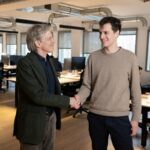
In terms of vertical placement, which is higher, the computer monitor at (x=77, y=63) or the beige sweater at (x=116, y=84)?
the beige sweater at (x=116, y=84)

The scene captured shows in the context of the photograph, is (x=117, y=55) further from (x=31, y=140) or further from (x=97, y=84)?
(x=31, y=140)

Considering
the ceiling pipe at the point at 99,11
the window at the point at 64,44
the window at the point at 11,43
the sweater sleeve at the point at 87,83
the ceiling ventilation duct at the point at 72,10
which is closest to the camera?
the sweater sleeve at the point at 87,83

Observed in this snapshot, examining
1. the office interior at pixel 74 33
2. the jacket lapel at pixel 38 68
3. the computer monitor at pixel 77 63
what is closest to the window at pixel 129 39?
the office interior at pixel 74 33

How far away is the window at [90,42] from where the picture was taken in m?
9.82

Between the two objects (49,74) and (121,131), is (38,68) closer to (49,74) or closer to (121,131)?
(49,74)

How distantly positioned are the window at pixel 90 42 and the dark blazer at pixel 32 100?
8019 mm

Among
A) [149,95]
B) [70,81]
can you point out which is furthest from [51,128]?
[70,81]

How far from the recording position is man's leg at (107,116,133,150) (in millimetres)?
1968

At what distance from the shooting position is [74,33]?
10.2 m

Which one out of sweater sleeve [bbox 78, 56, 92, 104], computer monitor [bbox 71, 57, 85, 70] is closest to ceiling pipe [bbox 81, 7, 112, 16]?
computer monitor [bbox 71, 57, 85, 70]

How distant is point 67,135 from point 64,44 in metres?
6.90

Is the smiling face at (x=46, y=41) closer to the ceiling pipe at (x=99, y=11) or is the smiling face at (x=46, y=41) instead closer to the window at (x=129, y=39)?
the ceiling pipe at (x=99, y=11)

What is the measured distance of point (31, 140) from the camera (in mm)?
1938

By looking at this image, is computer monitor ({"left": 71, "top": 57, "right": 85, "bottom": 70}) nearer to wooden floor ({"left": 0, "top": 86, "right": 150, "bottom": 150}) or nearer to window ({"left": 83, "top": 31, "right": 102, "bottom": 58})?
window ({"left": 83, "top": 31, "right": 102, "bottom": 58})
